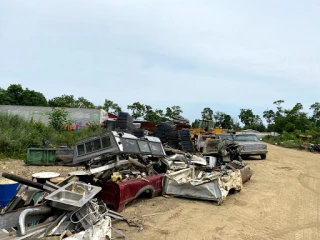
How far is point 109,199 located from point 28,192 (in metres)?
1.61

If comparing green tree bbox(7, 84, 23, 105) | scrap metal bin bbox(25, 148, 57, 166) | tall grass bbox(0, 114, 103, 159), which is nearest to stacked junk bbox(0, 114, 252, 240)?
scrap metal bin bbox(25, 148, 57, 166)

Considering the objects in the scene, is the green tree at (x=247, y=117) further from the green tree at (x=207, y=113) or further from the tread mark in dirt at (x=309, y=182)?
the tread mark in dirt at (x=309, y=182)

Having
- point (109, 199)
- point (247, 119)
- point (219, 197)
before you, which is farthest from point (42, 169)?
point (247, 119)

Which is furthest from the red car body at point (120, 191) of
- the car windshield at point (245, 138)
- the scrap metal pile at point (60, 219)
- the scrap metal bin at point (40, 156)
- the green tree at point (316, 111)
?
the green tree at point (316, 111)

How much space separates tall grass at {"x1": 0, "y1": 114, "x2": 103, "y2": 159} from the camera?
14.3 meters

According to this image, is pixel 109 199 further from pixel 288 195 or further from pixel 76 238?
pixel 288 195

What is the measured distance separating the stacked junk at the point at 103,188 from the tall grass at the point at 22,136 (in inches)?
325

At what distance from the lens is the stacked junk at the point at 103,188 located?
4203mm

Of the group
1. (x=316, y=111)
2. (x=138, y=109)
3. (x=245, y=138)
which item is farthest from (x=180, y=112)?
(x=245, y=138)

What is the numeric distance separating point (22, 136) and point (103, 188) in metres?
10.7

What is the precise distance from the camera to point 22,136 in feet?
49.6

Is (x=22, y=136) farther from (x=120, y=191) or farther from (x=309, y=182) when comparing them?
(x=309, y=182)

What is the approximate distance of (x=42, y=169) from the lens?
38.1 feet

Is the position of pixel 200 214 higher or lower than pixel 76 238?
lower
